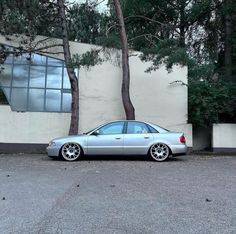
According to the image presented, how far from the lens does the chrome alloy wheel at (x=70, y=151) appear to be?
47.4ft

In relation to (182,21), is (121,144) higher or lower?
lower

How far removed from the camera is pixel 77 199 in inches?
304

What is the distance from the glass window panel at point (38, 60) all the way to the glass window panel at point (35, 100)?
1.23 metres

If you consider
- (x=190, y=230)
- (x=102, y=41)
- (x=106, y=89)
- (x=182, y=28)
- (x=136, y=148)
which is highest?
(x=182, y=28)

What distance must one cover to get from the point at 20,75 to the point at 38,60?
3.43 ft

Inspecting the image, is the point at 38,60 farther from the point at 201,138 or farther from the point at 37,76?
the point at 201,138

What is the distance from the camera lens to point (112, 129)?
48.3 feet

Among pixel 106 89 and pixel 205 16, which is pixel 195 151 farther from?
pixel 205 16

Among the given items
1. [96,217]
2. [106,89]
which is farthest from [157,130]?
[96,217]

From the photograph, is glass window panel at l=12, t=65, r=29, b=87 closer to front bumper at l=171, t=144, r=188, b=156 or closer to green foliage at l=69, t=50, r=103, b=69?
green foliage at l=69, t=50, r=103, b=69

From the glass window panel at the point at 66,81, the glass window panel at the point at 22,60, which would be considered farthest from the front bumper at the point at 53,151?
the glass window panel at the point at 22,60

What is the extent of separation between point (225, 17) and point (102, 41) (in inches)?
351

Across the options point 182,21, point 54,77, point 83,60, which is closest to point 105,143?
point 83,60

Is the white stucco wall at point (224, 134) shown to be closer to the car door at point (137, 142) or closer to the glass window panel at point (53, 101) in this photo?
the car door at point (137, 142)
